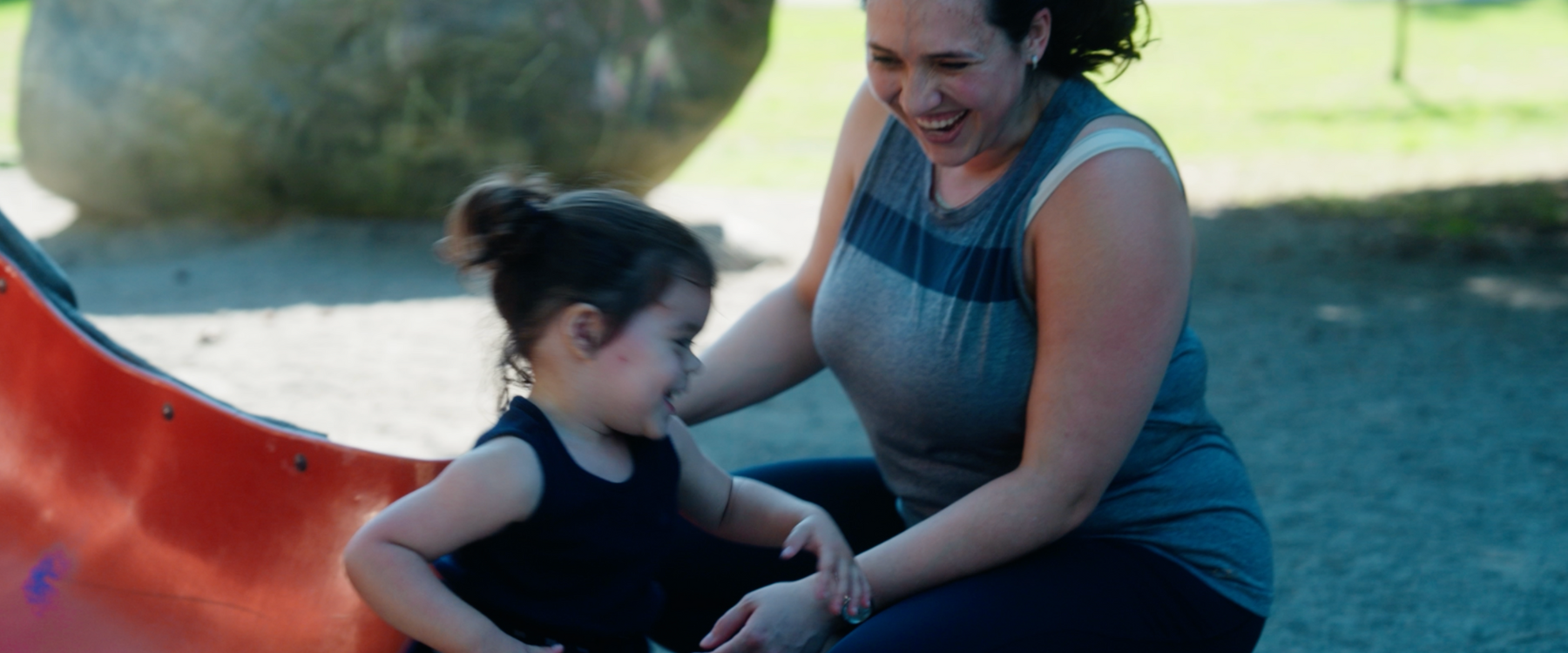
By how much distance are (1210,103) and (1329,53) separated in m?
3.51

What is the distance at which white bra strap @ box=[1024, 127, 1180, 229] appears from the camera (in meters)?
1.62

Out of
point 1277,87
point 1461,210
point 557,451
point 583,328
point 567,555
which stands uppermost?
point 583,328

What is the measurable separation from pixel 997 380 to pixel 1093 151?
0.30 m

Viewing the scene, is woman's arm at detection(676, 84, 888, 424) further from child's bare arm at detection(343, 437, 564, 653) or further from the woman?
child's bare arm at detection(343, 437, 564, 653)

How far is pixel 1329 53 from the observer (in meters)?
14.3

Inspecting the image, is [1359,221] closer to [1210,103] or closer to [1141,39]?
[1210,103]

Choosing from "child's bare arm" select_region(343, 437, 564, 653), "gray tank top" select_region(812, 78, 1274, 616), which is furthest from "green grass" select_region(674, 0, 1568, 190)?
"child's bare arm" select_region(343, 437, 564, 653)

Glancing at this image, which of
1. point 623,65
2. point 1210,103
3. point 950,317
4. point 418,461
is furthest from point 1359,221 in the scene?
point 418,461

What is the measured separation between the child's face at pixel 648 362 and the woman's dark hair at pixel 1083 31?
0.55m

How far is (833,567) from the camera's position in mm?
1620

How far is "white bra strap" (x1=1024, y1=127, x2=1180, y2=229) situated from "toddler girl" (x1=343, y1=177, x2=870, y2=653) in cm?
42

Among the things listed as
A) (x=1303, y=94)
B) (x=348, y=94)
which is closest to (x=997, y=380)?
(x=348, y=94)

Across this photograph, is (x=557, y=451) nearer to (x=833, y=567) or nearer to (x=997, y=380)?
(x=833, y=567)

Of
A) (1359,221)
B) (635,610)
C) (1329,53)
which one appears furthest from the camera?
(1329,53)
